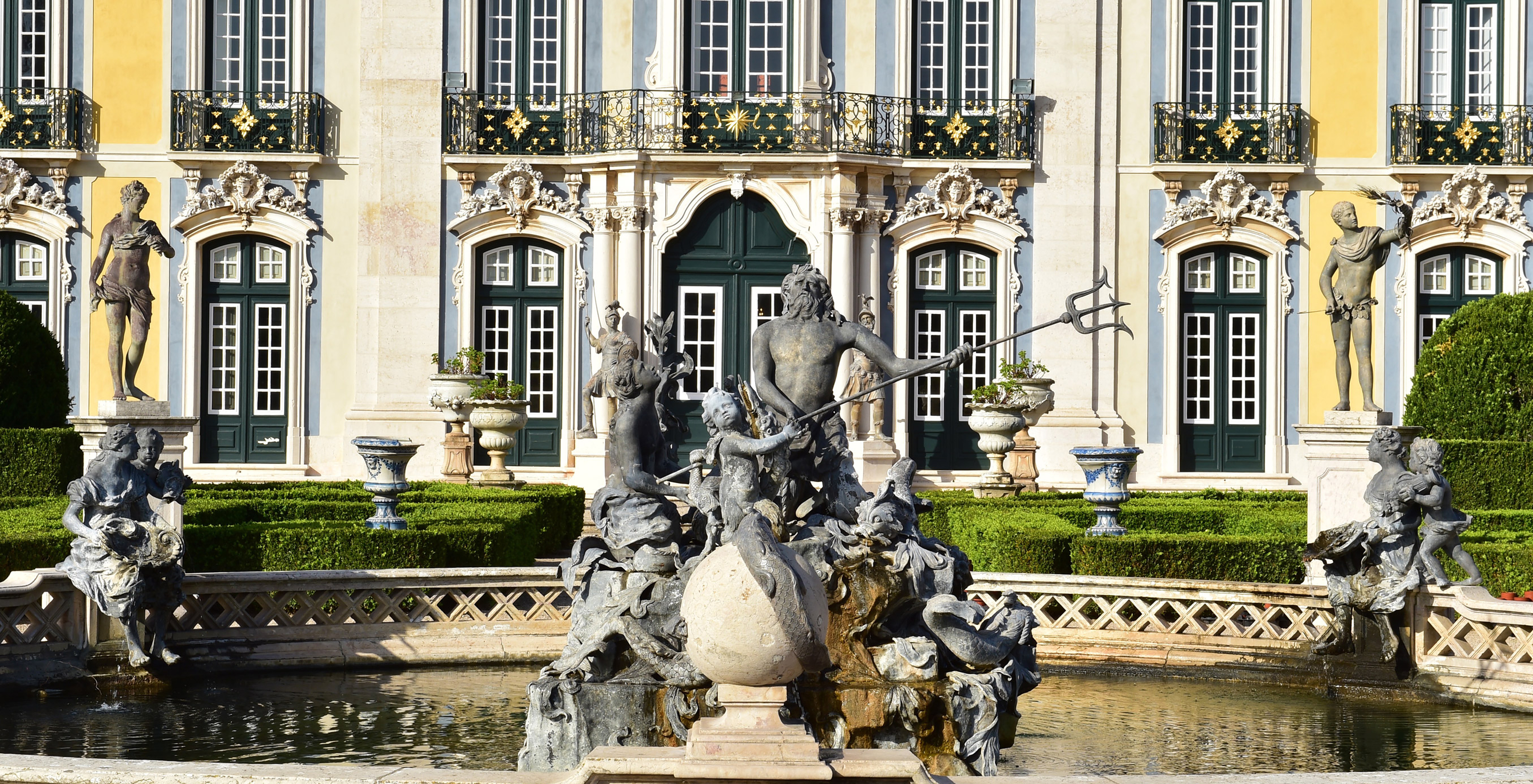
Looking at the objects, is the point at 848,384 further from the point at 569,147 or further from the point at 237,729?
the point at 237,729

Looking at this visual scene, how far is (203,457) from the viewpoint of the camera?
24.6 m

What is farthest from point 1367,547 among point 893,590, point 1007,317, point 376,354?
point 376,354

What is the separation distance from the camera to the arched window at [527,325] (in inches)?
976

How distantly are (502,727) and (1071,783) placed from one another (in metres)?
4.26

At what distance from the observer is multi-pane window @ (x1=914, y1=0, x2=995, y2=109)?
24.9m

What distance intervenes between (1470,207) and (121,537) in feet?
61.2

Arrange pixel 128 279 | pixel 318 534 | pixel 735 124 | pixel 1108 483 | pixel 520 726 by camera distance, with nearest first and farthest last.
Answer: pixel 520 726, pixel 318 534, pixel 128 279, pixel 1108 483, pixel 735 124

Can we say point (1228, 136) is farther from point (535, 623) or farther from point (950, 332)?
point (535, 623)

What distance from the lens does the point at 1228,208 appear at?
24.5 m

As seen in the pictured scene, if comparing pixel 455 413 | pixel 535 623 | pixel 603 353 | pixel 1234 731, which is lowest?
pixel 1234 731

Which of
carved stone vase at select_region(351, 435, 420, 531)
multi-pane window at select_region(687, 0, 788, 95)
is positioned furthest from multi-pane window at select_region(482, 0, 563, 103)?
carved stone vase at select_region(351, 435, 420, 531)

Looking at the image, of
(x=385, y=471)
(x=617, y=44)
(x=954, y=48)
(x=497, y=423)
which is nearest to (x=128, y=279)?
(x=385, y=471)

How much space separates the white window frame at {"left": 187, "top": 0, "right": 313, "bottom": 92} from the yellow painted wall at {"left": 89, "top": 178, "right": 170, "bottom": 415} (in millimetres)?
1428

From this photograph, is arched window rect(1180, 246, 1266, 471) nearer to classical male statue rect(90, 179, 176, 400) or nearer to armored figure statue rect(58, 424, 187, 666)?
classical male statue rect(90, 179, 176, 400)
